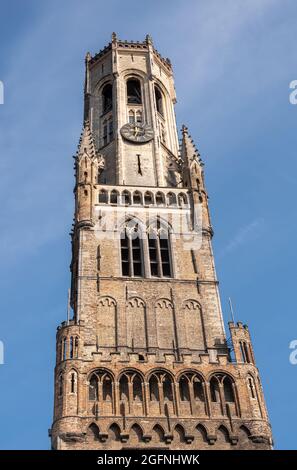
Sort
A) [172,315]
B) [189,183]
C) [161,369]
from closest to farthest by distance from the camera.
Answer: [161,369]
[172,315]
[189,183]

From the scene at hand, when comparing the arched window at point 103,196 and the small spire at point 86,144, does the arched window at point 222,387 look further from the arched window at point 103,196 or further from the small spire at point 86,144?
the small spire at point 86,144

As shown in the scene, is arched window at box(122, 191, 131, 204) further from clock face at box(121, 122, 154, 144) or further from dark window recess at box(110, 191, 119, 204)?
clock face at box(121, 122, 154, 144)

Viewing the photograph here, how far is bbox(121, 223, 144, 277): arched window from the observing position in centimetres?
4888

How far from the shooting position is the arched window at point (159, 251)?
49.1m

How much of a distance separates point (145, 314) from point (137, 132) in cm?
2122

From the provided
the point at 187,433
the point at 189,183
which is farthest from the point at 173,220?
the point at 187,433

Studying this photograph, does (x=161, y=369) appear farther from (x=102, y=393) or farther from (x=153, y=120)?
(x=153, y=120)

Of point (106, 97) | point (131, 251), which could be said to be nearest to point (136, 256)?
point (131, 251)

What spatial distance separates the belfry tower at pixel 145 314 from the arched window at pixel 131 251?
3.7 inches

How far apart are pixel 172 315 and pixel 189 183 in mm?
14178

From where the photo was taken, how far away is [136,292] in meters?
46.9

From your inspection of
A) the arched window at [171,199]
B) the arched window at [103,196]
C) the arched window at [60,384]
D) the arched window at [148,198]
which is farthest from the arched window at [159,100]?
the arched window at [60,384]

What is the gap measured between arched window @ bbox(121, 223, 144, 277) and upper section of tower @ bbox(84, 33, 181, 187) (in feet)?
20.7
